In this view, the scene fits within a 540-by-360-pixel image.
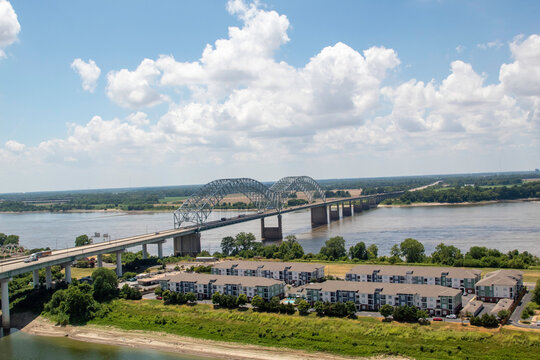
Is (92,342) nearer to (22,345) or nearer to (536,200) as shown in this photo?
(22,345)

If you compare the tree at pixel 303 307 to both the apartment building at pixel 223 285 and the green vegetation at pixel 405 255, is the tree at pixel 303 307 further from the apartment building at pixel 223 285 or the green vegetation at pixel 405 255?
the green vegetation at pixel 405 255

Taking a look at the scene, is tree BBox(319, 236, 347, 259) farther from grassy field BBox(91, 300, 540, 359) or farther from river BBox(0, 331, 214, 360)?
river BBox(0, 331, 214, 360)

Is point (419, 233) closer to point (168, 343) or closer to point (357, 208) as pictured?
point (168, 343)

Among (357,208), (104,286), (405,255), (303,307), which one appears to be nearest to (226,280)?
(303,307)

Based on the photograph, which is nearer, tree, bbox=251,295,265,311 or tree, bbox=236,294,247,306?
tree, bbox=251,295,265,311

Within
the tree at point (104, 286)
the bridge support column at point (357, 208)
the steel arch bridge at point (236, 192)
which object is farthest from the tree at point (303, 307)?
the bridge support column at point (357, 208)

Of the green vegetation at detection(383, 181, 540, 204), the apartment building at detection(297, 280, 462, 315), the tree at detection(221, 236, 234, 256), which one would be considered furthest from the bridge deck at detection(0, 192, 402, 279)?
the green vegetation at detection(383, 181, 540, 204)

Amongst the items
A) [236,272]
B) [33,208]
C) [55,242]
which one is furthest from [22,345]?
[33,208]
